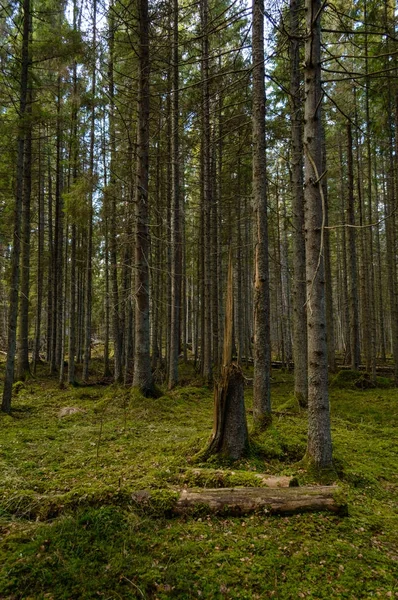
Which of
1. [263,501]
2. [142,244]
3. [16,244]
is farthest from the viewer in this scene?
[142,244]

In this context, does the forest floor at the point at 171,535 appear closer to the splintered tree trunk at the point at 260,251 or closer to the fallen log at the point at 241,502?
the fallen log at the point at 241,502

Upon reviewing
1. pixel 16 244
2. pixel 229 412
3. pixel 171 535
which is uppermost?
pixel 16 244

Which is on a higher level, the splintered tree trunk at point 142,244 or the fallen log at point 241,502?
the splintered tree trunk at point 142,244

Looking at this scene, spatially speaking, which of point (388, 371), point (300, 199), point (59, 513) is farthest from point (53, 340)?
point (388, 371)

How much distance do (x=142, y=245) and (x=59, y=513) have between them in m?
7.01

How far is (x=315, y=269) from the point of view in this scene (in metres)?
4.23

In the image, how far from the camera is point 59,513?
10.9 feet

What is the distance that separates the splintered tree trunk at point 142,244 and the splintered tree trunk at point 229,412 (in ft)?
15.1

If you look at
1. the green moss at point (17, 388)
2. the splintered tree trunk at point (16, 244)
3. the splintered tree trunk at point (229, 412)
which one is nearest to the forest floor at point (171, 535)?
the splintered tree trunk at point (229, 412)

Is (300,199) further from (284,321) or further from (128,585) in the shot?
(284,321)

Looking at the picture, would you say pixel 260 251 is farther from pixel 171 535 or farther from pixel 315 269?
pixel 171 535

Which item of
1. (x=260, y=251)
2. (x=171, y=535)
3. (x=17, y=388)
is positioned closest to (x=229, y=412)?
(x=171, y=535)

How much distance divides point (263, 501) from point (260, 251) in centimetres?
401

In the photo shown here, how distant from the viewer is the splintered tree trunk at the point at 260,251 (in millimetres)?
6258
